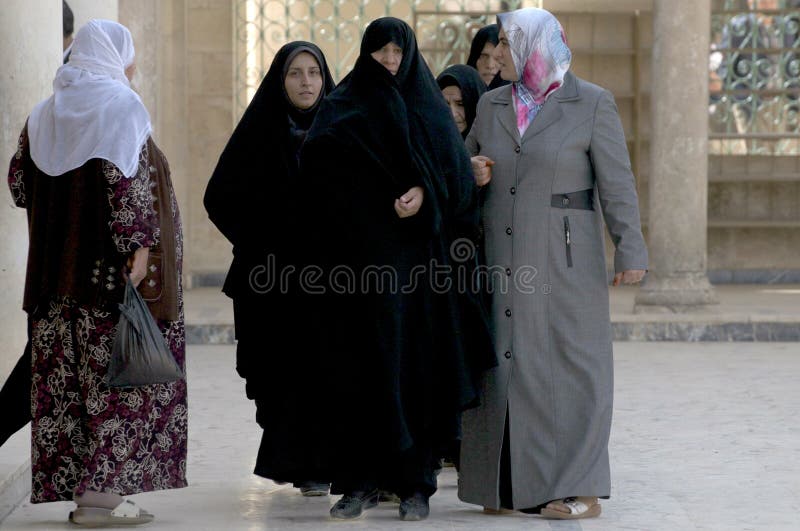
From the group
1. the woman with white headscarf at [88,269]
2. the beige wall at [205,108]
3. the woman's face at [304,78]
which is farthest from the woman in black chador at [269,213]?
the beige wall at [205,108]

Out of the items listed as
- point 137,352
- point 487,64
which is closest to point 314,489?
point 137,352

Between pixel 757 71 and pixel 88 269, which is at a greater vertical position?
pixel 757 71

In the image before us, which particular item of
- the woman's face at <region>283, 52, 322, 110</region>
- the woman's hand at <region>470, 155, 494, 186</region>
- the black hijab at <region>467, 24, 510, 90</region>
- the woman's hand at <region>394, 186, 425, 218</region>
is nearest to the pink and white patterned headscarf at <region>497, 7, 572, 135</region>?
the woman's hand at <region>470, 155, 494, 186</region>

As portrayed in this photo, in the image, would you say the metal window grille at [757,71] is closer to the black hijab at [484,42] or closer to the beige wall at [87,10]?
the beige wall at [87,10]

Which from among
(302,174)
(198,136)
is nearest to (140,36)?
(198,136)

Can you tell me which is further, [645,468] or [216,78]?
[216,78]

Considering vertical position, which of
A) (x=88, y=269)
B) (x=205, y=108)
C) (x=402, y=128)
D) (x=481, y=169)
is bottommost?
(x=88, y=269)

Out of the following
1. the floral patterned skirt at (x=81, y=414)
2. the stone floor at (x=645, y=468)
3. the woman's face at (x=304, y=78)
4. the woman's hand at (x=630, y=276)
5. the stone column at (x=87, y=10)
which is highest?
the stone column at (x=87, y=10)

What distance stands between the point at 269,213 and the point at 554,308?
39.9 inches

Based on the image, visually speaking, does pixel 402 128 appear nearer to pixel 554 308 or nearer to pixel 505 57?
pixel 505 57

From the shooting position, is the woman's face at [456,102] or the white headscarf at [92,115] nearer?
the white headscarf at [92,115]

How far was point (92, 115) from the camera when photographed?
422 cm

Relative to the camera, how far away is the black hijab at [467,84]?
5.25 metres

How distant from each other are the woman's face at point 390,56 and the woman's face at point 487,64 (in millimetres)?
1254
